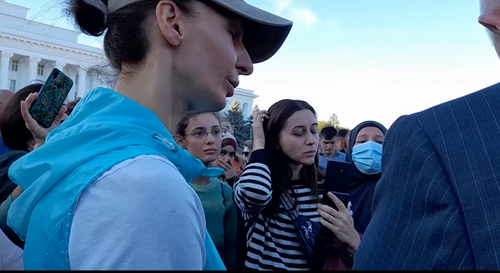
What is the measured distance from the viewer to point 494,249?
3.28ft

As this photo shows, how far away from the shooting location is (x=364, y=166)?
13.1 feet

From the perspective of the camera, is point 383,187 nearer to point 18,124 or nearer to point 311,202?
point 311,202

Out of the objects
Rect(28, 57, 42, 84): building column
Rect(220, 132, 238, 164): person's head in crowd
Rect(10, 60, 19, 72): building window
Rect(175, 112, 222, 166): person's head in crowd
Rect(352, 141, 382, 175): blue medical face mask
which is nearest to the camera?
Rect(175, 112, 222, 166): person's head in crowd

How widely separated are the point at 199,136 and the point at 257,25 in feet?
8.32

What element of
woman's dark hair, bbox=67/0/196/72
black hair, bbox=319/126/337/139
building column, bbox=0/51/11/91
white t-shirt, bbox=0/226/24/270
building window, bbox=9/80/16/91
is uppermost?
building column, bbox=0/51/11/91

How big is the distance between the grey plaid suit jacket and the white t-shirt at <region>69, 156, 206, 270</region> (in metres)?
0.54

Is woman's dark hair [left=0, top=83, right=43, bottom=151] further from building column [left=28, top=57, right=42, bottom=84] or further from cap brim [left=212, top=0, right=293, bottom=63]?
building column [left=28, top=57, right=42, bottom=84]

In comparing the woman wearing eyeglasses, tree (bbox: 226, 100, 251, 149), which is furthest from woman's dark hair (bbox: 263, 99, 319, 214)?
tree (bbox: 226, 100, 251, 149)

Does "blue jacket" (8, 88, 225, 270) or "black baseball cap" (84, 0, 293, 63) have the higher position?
"black baseball cap" (84, 0, 293, 63)

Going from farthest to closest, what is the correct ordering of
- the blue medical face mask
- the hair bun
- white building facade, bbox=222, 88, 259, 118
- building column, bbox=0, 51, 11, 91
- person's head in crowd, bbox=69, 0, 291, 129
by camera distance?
white building facade, bbox=222, 88, 259, 118, building column, bbox=0, 51, 11, 91, the blue medical face mask, the hair bun, person's head in crowd, bbox=69, 0, 291, 129

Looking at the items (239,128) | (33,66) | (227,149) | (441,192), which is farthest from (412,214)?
(33,66)

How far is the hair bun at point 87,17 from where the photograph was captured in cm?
146

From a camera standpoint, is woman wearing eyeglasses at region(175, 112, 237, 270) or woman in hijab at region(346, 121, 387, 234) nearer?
woman wearing eyeglasses at region(175, 112, 237, 270)

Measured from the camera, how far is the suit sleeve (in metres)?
1.06
